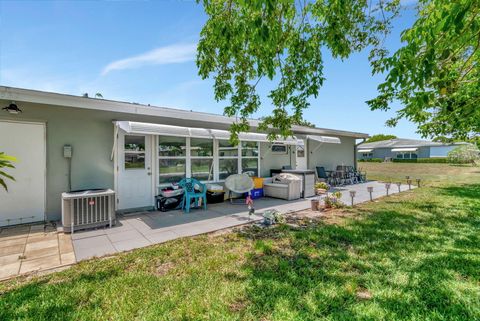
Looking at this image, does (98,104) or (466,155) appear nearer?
(98,104)

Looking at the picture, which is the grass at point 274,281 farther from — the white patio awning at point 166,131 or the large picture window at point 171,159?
the large picture window at point 171,159

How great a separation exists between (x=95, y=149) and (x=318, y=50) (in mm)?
6927

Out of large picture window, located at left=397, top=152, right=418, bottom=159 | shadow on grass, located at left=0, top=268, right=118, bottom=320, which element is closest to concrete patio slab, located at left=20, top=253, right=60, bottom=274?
shadow on grass, located at left=0, top=268, right=118, bottom=320

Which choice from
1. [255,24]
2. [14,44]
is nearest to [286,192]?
[255,24]

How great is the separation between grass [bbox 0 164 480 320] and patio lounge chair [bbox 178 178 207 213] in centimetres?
252

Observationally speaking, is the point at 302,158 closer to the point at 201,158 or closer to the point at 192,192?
the point at 201,158

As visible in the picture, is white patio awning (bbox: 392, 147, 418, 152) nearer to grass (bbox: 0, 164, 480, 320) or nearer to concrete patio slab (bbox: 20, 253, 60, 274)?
grass (bbox: 0, 164, 480, 320)

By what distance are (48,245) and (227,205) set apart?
16.9 feet

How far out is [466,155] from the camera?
1203 inches

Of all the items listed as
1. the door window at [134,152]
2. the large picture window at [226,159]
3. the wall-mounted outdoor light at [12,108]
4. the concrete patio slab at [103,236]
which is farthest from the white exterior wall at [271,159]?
the wall-mounted outdoor light at [12,108]

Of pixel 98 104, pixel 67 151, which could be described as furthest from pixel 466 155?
pixel 67 151

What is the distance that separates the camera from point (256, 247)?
4.62 metres

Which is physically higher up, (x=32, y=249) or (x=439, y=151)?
(x=439, y=151)

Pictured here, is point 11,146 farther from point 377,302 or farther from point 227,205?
point 377,302
